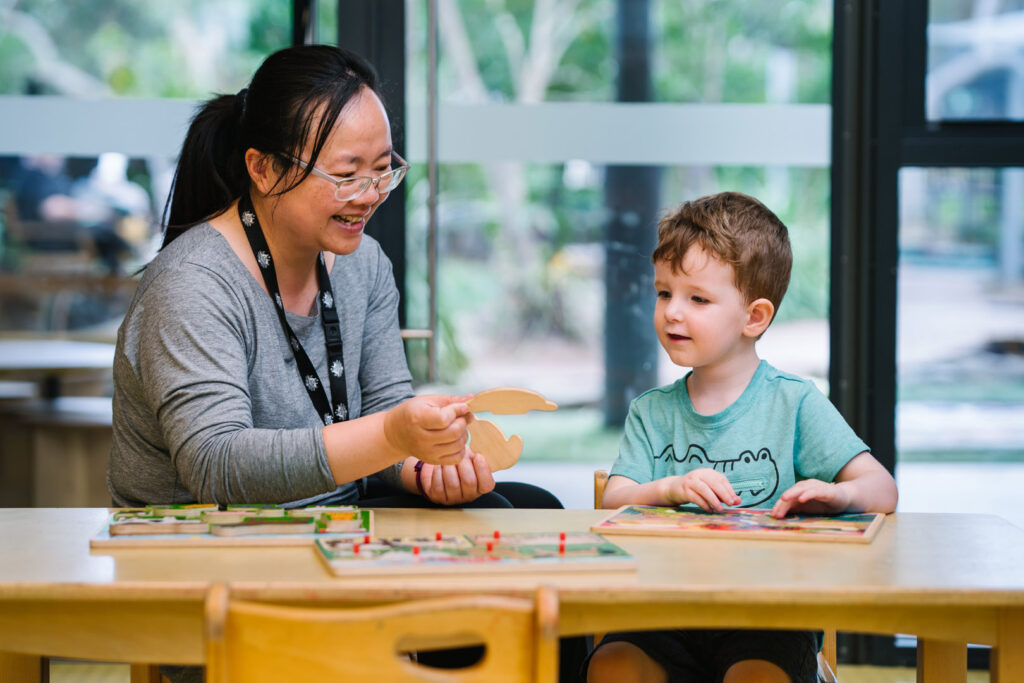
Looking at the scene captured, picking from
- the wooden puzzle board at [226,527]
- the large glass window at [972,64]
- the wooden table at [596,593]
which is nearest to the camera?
the wooden table at [596,593]

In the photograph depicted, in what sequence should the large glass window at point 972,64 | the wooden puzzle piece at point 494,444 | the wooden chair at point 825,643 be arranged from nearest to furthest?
the wooden puzzle piece at point 494,444
the wooden chair at point 825,643
the large glass window at point 972,64

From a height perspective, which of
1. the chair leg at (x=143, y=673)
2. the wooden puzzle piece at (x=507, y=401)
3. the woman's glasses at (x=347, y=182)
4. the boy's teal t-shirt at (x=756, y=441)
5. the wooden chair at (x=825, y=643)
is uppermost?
the woman's glasses at (x=347, y=182)

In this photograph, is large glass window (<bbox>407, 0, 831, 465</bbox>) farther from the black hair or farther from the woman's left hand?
the woman's left hand

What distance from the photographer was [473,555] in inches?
50.6

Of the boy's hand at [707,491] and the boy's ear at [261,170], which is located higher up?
the boy's ear at [261,170]

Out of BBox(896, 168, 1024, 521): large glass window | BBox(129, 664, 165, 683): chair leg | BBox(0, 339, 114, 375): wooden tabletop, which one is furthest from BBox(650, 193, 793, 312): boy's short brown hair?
BBox(0, 339, 114, 375): wooden tabletop

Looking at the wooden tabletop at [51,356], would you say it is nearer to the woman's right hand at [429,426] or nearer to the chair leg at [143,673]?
the chair leg at [143,673]

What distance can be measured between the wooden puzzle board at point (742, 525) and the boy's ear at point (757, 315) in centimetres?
36

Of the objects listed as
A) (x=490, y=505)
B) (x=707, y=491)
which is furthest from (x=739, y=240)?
(x=490, y=505)

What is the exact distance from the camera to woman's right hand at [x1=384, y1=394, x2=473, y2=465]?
4.92 ft

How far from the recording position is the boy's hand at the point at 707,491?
158 centimetres

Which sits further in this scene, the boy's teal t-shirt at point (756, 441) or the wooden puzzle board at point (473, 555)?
the boy's teal t-shirt at point (756, 441)

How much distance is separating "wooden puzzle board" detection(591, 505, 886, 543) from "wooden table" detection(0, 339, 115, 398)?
216 centimetres

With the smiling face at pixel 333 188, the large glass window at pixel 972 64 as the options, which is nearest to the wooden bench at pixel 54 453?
the smiling face at pixel 333 188
